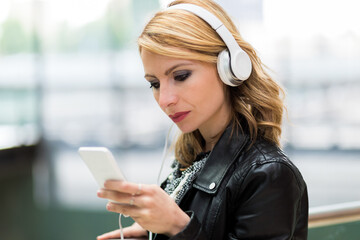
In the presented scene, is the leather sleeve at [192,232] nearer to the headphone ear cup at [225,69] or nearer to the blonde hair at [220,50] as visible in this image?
the blonde hair at [220,50]

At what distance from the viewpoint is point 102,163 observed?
84cm

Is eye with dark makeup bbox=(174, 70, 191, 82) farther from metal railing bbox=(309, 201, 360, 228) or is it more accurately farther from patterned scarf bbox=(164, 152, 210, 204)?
metal railing bbox=(309, 201, 360, 228)

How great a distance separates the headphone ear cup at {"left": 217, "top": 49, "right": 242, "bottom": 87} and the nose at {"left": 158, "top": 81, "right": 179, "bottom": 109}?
0.14m

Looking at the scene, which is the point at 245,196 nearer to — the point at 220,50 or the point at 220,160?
the point at 220,160

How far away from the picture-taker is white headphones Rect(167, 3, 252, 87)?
107 cm

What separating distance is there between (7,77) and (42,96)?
52 centimetres

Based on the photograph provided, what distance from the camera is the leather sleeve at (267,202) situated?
0.91 meters

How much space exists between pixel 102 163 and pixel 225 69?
17.0 inches

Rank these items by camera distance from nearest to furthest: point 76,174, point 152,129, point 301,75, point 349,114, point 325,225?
point 325,225, point 349,114, point 301,75, point 152,129, point 76,174

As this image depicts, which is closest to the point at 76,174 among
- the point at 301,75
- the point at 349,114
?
the point at 301,75

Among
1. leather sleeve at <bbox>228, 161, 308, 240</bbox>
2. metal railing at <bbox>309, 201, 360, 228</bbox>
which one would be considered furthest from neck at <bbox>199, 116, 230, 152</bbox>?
metal railing at <bbox>309, 201, 360, 228</bbox>

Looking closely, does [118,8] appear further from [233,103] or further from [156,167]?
[233,103]

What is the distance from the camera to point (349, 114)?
322 cm

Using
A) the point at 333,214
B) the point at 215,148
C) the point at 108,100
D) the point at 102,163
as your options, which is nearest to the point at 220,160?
the point at 215,148
